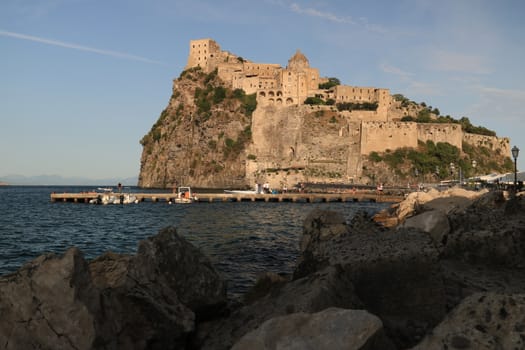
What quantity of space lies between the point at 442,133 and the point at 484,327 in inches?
3383

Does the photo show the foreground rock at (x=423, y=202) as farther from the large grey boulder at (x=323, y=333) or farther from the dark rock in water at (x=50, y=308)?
the dark rock in water at (x=50, y=308)

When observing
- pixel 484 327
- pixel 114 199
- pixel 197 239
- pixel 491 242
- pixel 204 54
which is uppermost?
pixel 204 54

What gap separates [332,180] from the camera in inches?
3223

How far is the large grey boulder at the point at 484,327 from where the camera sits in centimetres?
333

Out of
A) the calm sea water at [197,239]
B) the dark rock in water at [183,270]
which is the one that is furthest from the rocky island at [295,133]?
the dark rock in water at [183,270]

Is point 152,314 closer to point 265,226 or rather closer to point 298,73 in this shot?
point 265,226

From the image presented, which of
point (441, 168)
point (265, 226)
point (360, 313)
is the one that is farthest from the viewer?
point (441, 168)

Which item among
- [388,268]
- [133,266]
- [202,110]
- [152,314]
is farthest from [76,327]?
[202,110]

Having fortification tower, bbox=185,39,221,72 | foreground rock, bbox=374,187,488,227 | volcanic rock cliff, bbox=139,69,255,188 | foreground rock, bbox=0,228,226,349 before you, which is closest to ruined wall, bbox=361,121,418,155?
volcanic rock cliff, bbox=139,69,255,188

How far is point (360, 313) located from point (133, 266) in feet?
12.0

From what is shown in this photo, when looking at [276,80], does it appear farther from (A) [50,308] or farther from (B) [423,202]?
(A) [50,308]

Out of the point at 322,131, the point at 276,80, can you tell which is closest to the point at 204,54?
the point at 276,80

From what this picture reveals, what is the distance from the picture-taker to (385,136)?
8156 cm

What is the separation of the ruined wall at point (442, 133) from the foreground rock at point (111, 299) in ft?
268
